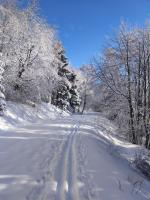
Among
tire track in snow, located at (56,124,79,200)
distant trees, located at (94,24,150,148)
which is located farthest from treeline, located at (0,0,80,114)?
tire track in snow, located at (56,124,79,200)

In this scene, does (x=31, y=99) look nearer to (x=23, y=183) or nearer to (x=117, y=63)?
(x=117, y=63)

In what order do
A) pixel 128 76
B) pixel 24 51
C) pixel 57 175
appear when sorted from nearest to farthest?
pixel 57 175, pixel 128 76, pixel 24 51

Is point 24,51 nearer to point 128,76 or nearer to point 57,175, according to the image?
point 128,76

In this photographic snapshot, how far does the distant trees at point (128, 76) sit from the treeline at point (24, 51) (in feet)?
25.0

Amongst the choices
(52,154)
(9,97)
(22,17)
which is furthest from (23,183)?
(22,17)

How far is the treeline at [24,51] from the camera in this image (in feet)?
82.3

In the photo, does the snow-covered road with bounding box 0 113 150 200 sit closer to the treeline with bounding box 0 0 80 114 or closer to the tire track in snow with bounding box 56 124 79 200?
the tire track in snow with bounding box 56 124 79 200

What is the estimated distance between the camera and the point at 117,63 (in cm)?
2470

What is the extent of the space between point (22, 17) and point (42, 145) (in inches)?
716

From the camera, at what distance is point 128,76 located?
938 inches

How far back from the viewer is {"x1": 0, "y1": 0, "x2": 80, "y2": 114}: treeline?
25078mm

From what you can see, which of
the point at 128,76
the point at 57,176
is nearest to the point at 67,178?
the point at 57,176

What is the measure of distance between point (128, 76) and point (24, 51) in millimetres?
10464

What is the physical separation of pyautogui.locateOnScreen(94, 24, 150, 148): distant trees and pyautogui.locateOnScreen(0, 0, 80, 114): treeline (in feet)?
25.0
